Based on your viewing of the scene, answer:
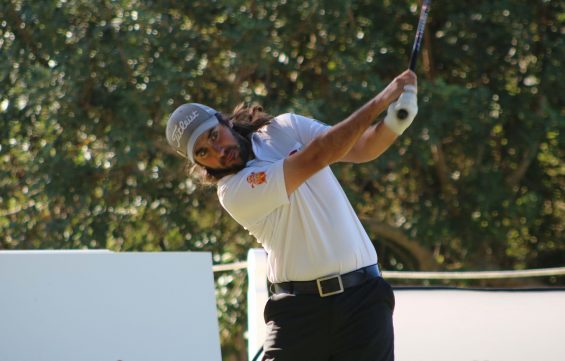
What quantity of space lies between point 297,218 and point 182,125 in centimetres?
48

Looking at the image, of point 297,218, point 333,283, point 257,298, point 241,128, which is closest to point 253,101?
point 257,298

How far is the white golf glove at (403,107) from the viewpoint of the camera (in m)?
3.20

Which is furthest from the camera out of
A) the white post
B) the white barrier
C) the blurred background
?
the blurred background

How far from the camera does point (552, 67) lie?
7.20 metres

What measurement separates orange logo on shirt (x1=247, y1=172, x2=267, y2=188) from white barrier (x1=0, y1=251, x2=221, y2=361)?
984 mm

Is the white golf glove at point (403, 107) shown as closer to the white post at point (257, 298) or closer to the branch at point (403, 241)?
the white post at point (257, 298)

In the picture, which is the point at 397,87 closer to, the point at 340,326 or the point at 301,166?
the point at 301,166

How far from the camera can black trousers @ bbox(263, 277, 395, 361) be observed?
10.5 feet

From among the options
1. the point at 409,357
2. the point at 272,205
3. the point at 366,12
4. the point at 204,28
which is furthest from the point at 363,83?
the point at 272,205

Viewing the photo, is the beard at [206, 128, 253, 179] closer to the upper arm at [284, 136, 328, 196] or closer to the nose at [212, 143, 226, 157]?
the nose at [212, 143, 226, 157]

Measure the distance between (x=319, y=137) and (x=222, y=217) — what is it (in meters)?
4.34

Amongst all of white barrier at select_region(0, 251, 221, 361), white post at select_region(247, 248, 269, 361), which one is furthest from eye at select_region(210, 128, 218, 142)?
white post at select_region(247, 248, 269, 361)

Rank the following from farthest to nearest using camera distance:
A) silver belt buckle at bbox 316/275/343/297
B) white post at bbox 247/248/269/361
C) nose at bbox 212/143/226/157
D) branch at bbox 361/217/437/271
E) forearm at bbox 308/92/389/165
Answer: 1. branch at bbox 361/217/437/271
2. white post at bbox 247/248/269/361
3. nose at bbox 212/143/226/157
4. silver belt buckle at bbox 316/275/343/297
5. forearm at bbox 308/92/389/165

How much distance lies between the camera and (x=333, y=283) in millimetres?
3230
